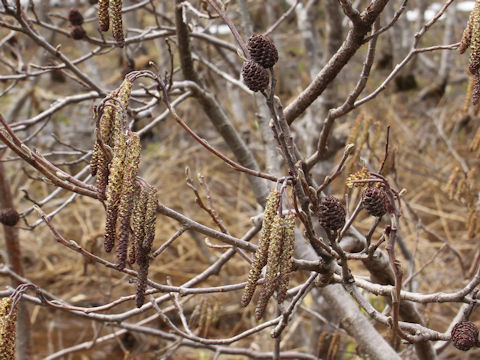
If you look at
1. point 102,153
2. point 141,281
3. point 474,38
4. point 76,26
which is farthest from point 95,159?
point 76,26

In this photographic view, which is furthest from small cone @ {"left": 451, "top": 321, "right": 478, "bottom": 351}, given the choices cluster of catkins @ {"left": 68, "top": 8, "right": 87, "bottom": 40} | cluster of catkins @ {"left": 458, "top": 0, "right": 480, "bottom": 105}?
cluster of catkins @ {"left": 68, "top": 8, "right": 87, "bottom": 40}

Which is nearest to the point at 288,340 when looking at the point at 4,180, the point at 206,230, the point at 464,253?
the point at 464,253

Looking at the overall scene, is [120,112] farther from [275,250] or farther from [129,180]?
[275,250]

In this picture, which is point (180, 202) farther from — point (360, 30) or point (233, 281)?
point (360, 30)

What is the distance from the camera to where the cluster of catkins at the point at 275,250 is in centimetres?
91

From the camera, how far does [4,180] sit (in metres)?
2.22

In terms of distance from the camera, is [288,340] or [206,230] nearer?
[206,230]

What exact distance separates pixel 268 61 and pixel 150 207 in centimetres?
31

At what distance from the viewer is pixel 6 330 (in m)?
0.94

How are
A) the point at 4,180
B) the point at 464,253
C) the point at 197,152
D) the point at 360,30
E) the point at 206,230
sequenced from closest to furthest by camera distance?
1. the point at 206,230
2. the point at 360,30
3. the point at 4,180
4. the point at 464,253
5. the point at 197,152

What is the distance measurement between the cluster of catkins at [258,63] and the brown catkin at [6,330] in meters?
0.56

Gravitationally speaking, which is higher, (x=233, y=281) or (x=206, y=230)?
(x=233, y=281)

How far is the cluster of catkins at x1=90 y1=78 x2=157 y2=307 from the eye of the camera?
89cm

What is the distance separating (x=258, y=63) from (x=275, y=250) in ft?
1.03
